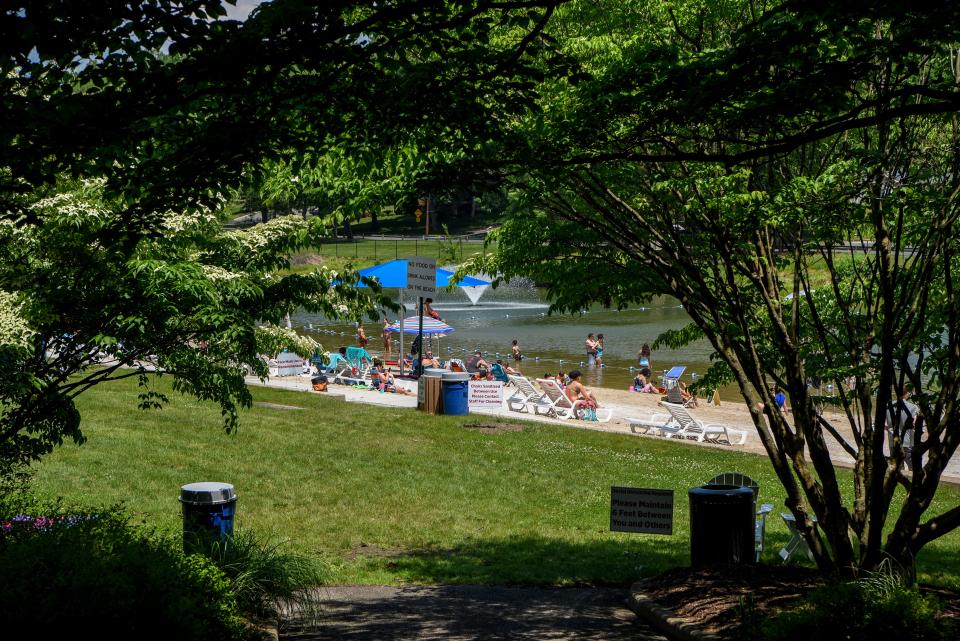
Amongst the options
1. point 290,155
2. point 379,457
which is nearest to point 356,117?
point 290,155

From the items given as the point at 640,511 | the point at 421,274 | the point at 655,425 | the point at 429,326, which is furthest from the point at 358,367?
the point at 640,511

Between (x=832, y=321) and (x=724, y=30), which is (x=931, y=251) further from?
(x=724, y=30)

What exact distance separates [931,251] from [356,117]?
4296 mm

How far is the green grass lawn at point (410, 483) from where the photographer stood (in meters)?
10.4

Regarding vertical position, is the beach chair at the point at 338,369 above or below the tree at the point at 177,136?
below

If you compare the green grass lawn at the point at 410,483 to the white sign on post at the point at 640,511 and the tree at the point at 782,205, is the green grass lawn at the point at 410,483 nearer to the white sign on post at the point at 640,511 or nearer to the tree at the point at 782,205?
the white sign on post at the point at 640,511

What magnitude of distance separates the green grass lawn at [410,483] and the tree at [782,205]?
8.04 feet

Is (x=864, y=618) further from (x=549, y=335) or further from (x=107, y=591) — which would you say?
(x=549, y=335)

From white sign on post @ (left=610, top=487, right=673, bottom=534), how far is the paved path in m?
0.61

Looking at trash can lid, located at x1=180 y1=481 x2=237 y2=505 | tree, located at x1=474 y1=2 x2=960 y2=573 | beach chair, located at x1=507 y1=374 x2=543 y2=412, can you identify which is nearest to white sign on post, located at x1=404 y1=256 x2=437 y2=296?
beach chair, located at x1=507 y1=374 x2=543 y2=412

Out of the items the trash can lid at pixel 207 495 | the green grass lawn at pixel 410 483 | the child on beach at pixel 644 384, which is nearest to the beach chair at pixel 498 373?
the child on beach at pixel 644 384

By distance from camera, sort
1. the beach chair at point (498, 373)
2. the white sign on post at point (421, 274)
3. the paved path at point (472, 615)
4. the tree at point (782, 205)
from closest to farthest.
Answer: the tree at point (782, 205) < the paved path at point (472, 615) < the white sign on post at point (421, 274) < the beach chair at point (498, 373)

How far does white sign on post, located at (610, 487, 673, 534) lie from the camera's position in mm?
9109

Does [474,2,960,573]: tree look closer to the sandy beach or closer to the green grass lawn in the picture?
the green grass lawn
